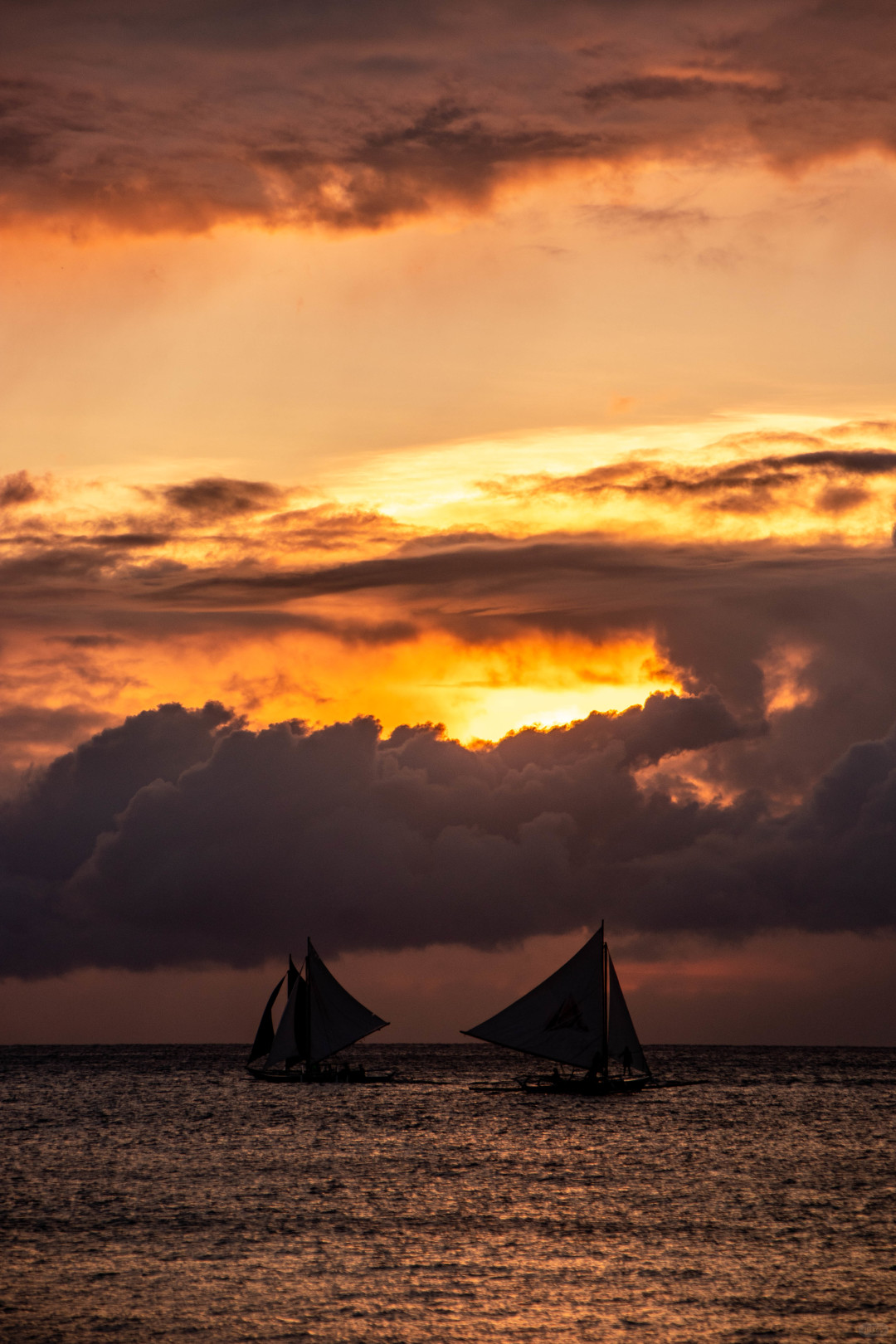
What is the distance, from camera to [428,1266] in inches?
2060

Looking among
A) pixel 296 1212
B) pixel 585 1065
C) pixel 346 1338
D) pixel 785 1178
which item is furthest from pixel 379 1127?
pixel 346 1338

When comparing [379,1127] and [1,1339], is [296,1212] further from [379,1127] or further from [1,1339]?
[379,1127]

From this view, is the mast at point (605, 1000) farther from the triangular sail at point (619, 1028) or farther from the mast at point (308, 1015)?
the mast at point (308, 1015)

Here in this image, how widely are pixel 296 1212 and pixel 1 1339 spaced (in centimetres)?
2780

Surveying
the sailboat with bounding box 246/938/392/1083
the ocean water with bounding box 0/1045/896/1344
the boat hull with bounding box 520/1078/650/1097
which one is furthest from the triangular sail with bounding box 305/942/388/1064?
the boat hull with bounding box 520/1078/650/1097

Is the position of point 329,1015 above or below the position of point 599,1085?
above

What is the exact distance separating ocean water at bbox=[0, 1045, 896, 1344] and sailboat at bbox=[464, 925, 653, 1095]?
6591 millimetres

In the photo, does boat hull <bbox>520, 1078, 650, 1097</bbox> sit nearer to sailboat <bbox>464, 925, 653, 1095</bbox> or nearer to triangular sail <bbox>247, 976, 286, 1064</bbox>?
sailboat <bbox>464, 925, 653, 1095</bbox>

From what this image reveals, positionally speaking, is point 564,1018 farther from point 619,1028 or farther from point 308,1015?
point 308,1015

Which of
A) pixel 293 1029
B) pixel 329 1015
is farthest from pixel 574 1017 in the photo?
pixel 293 1029

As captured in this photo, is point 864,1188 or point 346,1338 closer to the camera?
point 346,1338

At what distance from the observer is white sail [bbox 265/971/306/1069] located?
428ft

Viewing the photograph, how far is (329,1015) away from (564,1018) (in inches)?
1200

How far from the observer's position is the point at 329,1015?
130125mm
